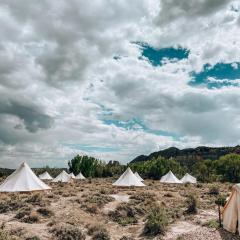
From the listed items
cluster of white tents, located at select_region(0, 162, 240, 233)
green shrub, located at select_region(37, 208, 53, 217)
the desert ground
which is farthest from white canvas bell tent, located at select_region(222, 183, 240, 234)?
green shrub, located at select_region(37, 208, 53, 217)

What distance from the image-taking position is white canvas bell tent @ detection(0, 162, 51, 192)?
101 ft

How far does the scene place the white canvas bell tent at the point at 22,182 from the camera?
3089 cm

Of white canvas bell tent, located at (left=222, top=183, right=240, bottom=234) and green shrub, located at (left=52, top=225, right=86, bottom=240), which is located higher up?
white canvas bell tent, located at (left=222, top=183, right=240, bottom=234)

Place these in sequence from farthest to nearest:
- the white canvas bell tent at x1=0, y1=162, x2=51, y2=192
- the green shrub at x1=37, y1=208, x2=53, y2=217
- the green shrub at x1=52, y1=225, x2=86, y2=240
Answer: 1. the white canvas bell tent at x1=0, y1=162, x2=51, y2=192
2. the green shrub at x1=37, y1=208, x2=53, y2=217
3. the green shrub at x1=52, y1=225, x2=86, y2=240

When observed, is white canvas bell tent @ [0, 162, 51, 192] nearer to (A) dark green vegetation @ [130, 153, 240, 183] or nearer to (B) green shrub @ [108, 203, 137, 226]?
(B) green shrub @ [108, 203, 137, 226]

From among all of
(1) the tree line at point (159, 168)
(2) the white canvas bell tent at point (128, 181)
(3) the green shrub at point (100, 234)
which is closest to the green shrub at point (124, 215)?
(3) the green shrub at point (100, 234)

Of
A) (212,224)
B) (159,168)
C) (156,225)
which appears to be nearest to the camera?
(156,225)

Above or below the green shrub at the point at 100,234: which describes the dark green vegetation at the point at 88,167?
above

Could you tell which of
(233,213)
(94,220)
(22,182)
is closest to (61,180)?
(22,182)

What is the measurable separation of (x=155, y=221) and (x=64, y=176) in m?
47.2

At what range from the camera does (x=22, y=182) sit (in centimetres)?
3144

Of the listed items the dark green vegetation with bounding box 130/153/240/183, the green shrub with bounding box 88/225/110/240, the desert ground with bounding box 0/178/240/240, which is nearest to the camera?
the green shrub with bounding box 88/225/110/240

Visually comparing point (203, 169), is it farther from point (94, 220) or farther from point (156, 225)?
point (156, 225)

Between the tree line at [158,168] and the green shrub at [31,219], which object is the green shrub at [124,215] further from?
the tree line at [158,168]
